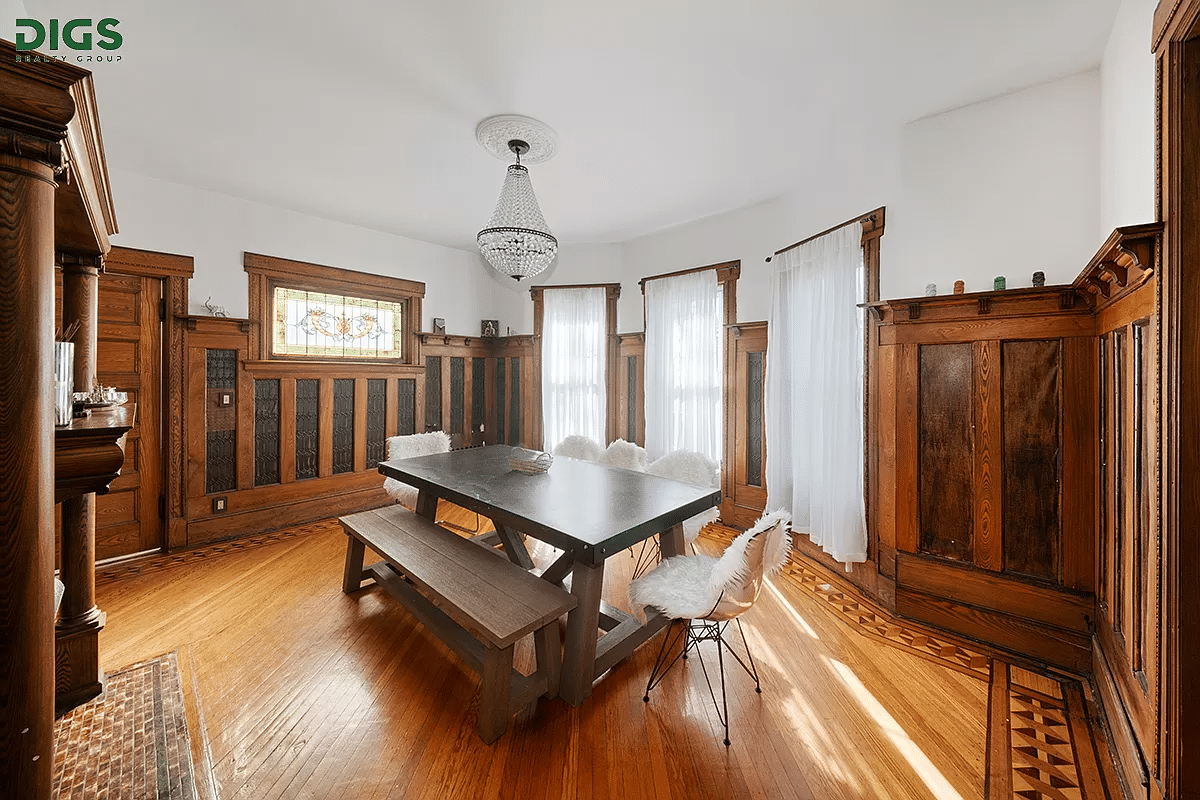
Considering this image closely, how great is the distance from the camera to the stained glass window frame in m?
4.25

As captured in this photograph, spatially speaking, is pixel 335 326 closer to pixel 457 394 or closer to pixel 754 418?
pixel 457 394

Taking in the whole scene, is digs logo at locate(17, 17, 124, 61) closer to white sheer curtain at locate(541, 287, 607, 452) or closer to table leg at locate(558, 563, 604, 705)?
table leg at locate(558, 563, 604, 705)

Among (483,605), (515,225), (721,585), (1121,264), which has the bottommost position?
(483,605)

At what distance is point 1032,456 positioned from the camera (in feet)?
7.57

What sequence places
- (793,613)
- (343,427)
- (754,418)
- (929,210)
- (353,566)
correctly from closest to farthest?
1. (929,210)
2. (793,613)
3. (353,566)
4. (754,418)
5. (343,427)

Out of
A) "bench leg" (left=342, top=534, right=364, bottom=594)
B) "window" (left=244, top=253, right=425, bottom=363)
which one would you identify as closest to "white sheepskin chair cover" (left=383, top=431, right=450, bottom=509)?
"bench leg" (left=342, top=534, right=364, bottom=594)


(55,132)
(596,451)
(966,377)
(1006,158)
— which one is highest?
(1006,158)

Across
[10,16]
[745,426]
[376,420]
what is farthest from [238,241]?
[745,426]

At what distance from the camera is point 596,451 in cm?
406

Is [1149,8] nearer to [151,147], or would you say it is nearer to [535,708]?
[535,708]

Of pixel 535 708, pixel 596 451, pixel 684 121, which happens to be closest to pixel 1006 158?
pixel 684 121

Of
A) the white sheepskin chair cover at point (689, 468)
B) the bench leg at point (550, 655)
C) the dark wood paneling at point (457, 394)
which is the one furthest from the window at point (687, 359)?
the bench leg at point (550, 655)

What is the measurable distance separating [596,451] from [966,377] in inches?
105

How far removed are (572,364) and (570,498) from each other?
299cm
